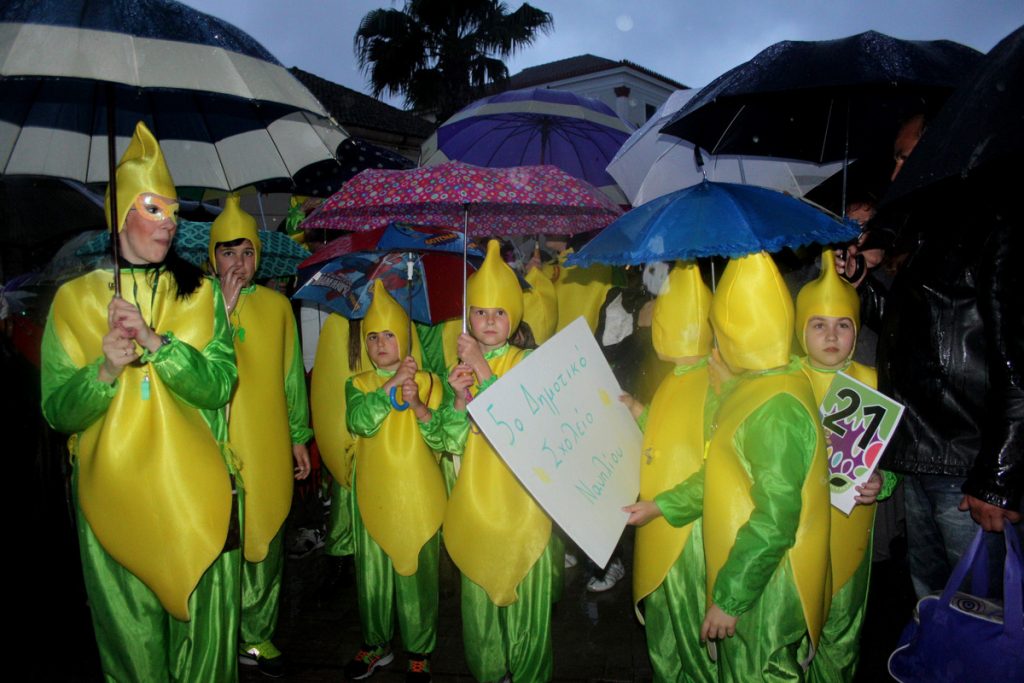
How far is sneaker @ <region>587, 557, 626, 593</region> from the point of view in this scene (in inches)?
194

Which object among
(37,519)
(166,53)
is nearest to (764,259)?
(166,53)

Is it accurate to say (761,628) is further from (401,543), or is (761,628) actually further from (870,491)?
(401,543)

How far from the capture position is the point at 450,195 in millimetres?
3297

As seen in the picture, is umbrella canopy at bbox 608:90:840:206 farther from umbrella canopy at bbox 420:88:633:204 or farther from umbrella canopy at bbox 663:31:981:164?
umbrella canopy at bbox 420:88:633:204

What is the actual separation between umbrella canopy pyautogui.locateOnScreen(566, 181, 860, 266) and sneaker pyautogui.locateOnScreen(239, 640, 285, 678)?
2.48m

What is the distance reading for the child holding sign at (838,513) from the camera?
121 inches

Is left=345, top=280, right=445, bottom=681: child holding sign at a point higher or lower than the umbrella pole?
lower

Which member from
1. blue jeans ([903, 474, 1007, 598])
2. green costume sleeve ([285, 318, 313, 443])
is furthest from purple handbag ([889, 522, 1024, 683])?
green costume sleeve ([285, 318, 313, 443])

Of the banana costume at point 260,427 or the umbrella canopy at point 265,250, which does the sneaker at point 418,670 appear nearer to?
the banana costume at point 260,427

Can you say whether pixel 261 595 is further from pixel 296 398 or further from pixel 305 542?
pixel 305 542

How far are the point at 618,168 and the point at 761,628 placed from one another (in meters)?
3.26

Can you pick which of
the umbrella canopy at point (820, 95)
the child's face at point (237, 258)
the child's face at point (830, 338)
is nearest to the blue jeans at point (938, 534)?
the child's face at point (830, 338)

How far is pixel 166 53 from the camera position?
2328 mm

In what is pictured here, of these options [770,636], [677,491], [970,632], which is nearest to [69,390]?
[677,491]
